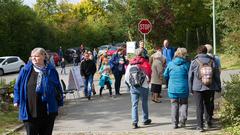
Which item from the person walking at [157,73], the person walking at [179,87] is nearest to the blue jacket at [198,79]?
the person walking at [179,87]

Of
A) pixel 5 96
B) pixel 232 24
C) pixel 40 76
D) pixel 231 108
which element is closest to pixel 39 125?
pixel 40 76

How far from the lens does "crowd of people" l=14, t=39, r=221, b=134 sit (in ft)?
22.6

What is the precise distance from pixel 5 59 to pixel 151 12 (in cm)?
1200

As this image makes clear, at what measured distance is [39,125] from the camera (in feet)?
23.0

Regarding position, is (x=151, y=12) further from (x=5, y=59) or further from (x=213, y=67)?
(x=213, y=67)

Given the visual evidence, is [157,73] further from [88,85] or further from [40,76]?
[40,76]

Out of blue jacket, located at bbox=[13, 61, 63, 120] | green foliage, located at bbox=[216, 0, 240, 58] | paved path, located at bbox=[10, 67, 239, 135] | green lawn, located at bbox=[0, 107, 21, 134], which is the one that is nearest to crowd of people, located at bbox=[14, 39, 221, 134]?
blue jacket, located at bbox=[13, 61, 63, 120]

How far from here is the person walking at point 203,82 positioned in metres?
9.84

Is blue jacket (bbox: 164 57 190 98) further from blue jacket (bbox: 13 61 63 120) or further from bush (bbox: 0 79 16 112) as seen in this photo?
bush (bbox: 0 79 16 112)

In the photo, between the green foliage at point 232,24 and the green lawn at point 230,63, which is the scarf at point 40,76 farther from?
the green lawn at point 230,63

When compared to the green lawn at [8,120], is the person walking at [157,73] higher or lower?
higher

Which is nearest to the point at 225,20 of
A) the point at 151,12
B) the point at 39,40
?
the point at 151,12

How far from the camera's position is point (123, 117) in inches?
476

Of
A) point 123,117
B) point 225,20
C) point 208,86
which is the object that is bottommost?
point 123,117
